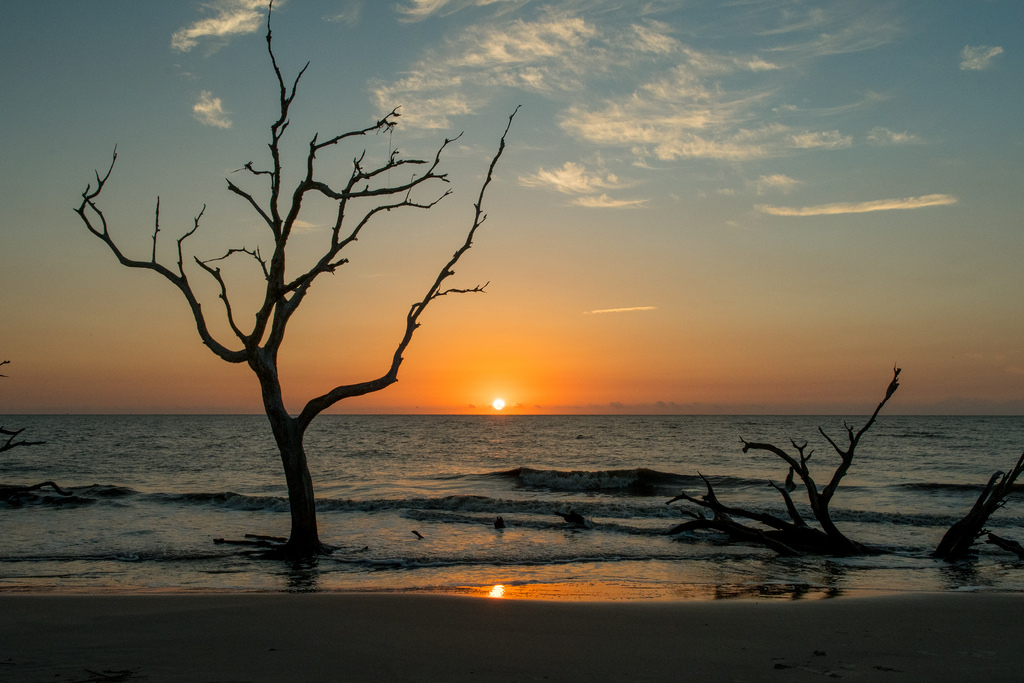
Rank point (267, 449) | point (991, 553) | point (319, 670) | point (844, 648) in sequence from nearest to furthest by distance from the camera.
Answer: point (319, 670)
point (844, 648)
point (991, 553)
point (267, 449)

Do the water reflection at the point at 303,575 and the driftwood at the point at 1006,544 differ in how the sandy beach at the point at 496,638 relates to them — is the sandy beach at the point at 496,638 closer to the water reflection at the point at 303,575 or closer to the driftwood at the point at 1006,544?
the water reflection at the point at 303,575

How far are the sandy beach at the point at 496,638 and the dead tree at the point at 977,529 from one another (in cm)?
318

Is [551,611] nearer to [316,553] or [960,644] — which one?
[960,644]

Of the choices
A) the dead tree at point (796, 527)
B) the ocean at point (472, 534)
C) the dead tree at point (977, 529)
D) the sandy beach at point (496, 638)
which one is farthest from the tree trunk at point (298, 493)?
the dead tree at point (977, 529)

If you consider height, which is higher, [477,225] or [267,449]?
[477,225]

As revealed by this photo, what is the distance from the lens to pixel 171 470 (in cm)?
3331

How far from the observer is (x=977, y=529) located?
1191 cm

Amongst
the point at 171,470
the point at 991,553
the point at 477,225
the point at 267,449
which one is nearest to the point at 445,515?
the point at 477,225

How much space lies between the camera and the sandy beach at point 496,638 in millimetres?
5395

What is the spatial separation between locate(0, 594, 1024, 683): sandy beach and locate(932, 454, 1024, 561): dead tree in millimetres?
3182

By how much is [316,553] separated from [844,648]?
8614mm

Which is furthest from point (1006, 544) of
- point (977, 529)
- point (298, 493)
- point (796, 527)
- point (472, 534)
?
point (298, 493)

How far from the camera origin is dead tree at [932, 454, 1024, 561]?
11.4m

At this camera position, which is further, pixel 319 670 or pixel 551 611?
pixel 551 611
